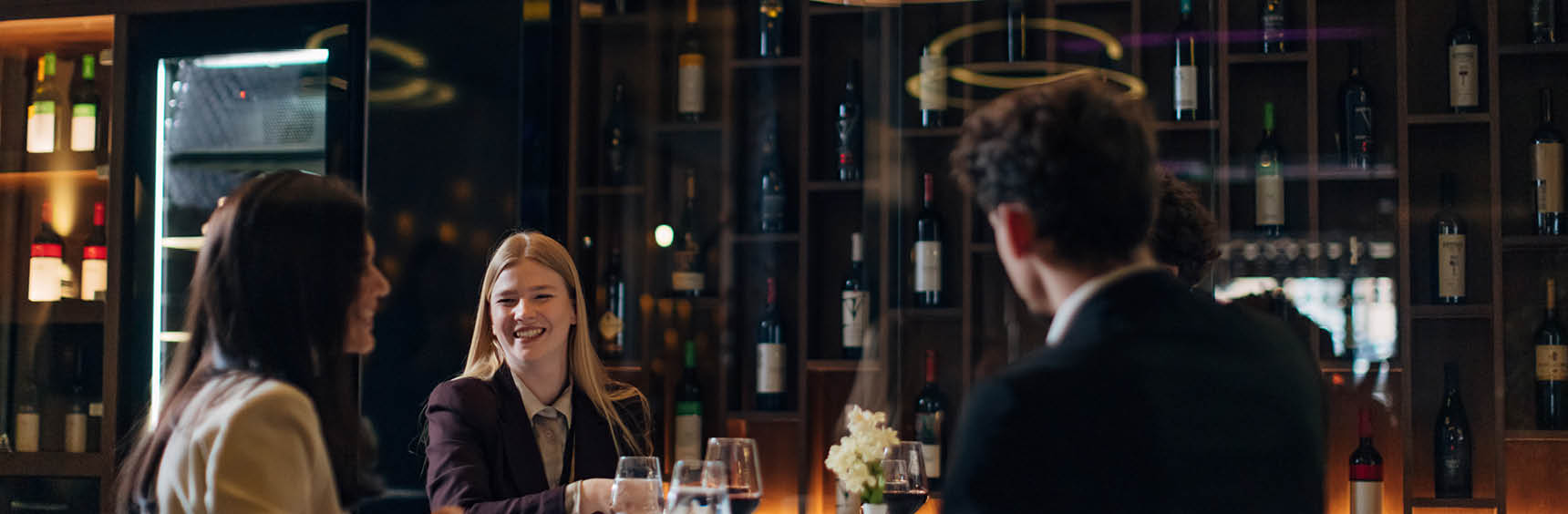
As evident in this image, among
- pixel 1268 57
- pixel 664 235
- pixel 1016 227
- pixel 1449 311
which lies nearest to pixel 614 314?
pixel 664 235

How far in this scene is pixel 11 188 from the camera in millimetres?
3969

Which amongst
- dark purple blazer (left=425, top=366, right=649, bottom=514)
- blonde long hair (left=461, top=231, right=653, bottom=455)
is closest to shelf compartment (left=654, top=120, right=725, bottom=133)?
blonde long hair (left=461, top=231, right=653, bottom=455)

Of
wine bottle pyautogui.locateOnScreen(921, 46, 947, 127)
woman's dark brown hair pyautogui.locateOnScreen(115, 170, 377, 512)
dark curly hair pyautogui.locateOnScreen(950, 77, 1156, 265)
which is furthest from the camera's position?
wine bottle pyautogui.locateOnScreen(921, 46, 947, 127)

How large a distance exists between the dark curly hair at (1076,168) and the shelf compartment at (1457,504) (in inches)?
107

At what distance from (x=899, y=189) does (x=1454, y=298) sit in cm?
145

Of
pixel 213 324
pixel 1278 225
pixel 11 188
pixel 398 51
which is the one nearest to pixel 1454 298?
pixel 1278 225

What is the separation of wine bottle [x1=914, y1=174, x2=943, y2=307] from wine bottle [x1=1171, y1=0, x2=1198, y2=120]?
68cm

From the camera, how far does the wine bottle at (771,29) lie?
3719 millimetres

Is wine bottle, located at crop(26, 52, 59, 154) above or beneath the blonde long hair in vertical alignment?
above

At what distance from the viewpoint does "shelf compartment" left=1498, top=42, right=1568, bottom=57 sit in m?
3.29

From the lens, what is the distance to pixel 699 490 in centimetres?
180

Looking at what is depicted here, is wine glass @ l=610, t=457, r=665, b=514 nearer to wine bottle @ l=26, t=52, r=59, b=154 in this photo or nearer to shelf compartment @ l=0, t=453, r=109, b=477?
shelf compartment @ l=0, t=453, r=109, b=477

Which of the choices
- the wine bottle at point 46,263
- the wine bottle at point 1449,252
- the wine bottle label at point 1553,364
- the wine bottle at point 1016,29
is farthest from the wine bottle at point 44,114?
the wine bottle label at point 1553,364

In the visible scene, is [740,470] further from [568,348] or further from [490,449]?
[568,348]
